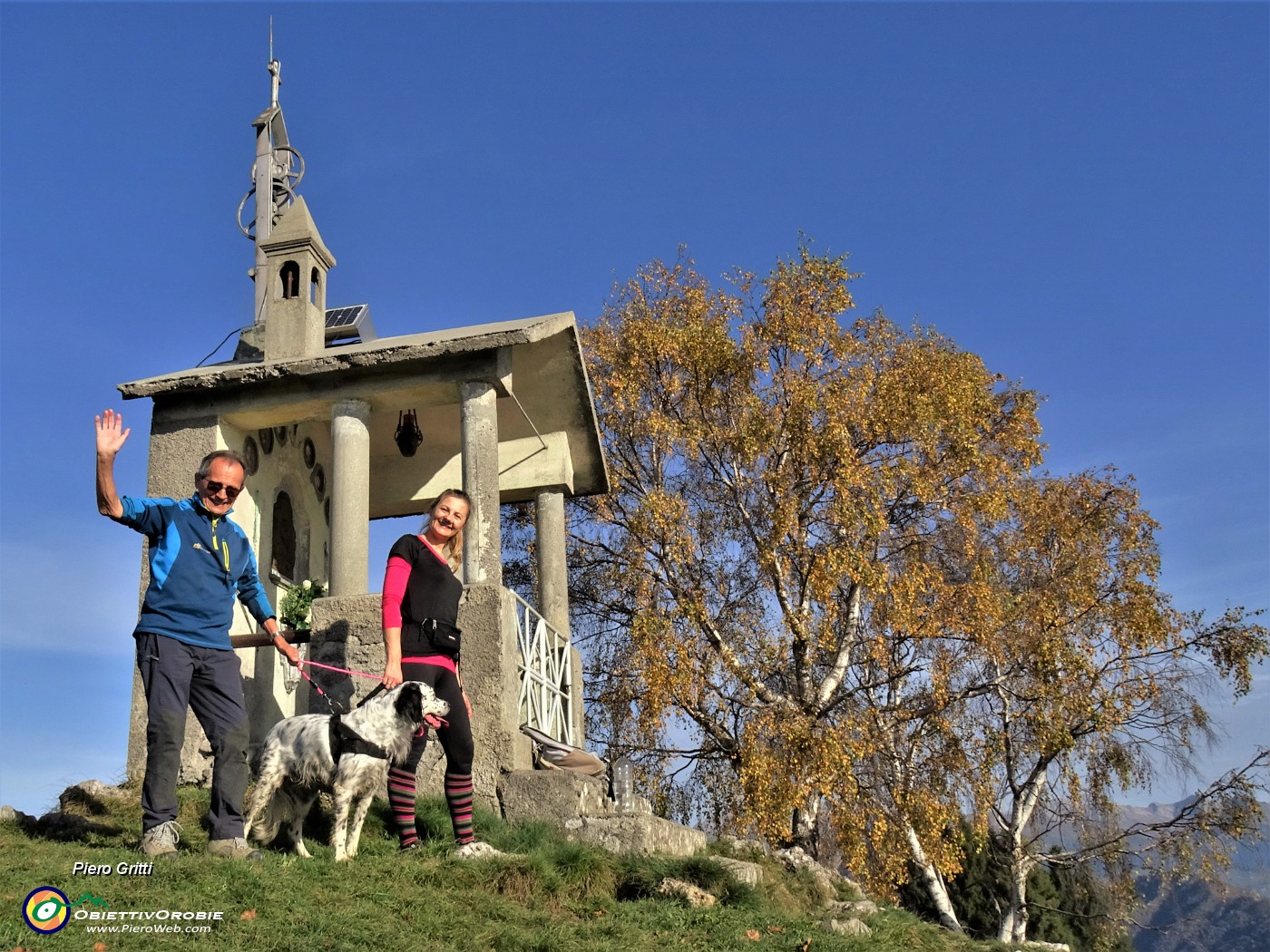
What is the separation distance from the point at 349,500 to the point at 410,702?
13.4 feet

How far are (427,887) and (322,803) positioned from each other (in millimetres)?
1854

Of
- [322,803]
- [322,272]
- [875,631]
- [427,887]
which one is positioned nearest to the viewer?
[427,887]

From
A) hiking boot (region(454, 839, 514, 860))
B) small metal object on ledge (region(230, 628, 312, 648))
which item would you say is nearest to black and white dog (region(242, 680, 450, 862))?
hiking boot (region(454, 839, 514, 860))

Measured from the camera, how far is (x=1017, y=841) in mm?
20406

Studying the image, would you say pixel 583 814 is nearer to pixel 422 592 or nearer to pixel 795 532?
pixel 422 592

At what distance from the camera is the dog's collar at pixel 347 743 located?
649cm

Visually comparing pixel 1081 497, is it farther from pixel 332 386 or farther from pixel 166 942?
pixel 166 942

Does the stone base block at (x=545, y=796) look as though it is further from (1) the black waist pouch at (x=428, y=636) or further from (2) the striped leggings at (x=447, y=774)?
(1) the black waist pouch at (x=428, y=636)

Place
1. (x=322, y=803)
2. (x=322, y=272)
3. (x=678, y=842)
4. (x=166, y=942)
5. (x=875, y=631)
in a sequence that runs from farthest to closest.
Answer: (x=875, y=631)
(x=322, y=272)
(x=678, y=842)
(x=322, y=803)
(x=166, y=942)

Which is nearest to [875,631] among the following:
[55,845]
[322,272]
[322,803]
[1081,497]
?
[1081,497]

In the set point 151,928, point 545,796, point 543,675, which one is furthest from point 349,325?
point 151,928

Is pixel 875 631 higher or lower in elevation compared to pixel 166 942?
higher

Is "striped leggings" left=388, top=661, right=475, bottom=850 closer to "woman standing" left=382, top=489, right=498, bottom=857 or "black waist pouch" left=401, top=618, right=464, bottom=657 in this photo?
"woman standing" left=382, top=489, right=498, bottom=857

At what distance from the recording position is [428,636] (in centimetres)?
706
